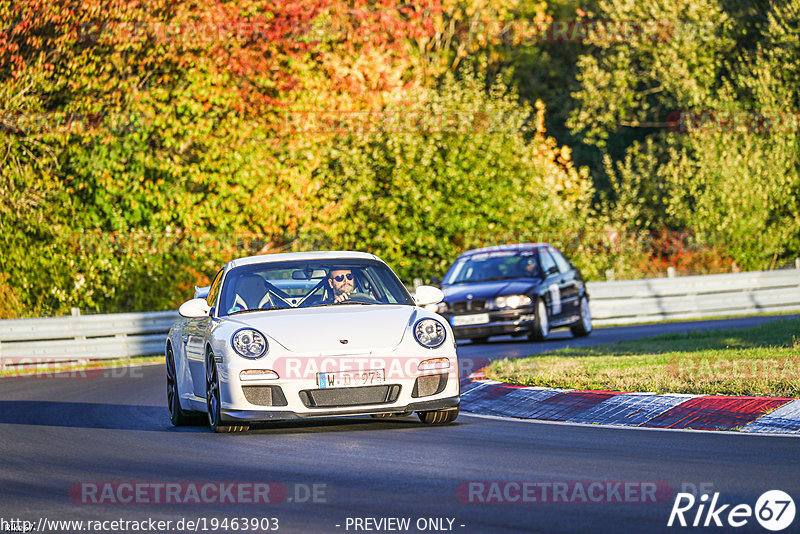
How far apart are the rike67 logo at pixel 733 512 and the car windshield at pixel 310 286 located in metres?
4.77

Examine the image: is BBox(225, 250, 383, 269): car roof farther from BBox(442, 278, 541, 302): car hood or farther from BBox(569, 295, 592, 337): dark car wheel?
BBox(569, 295, 592, 337): dark car wheel

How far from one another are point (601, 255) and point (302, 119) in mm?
8392

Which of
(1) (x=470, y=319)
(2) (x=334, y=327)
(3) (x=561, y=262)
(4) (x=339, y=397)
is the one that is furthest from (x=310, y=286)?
(3) (x=561, y=262)

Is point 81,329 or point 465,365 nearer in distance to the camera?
point 465,365

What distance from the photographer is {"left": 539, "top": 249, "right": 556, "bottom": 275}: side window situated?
23094mm

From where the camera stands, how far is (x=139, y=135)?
27.5m

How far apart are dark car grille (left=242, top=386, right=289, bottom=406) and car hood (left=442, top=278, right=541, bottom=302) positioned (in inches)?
475

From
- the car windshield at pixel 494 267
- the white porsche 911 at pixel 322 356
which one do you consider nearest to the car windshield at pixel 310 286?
the white porsche 911 at pixel 322 356

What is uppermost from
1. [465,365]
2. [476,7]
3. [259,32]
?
[476,7]

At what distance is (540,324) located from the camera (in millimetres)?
22078

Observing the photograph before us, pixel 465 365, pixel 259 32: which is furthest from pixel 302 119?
pixel 465 365

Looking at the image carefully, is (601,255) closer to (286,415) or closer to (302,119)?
(302,119)

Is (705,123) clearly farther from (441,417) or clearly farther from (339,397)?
(339,397)

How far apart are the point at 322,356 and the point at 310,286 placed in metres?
1.56
